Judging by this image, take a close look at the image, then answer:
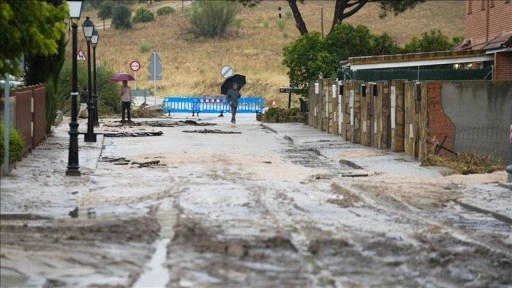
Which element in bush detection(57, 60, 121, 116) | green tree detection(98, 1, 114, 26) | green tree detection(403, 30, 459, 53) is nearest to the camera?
green tree detection(403, 30, 459, 53)

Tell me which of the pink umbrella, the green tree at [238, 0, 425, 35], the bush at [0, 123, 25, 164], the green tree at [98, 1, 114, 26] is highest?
the green tree at [98, 1, 114, 26]

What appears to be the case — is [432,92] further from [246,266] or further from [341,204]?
[246,266]

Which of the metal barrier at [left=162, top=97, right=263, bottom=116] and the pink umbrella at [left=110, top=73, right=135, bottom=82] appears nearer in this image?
the pink umbrella at [left=110, top=73, right=135, bottom=82]

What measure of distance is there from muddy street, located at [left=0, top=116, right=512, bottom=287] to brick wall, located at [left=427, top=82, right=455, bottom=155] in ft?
3.51

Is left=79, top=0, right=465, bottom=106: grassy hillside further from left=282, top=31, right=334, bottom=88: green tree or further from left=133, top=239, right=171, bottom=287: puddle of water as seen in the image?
left=133, top=239, right=171, bottom=287: puddle of water

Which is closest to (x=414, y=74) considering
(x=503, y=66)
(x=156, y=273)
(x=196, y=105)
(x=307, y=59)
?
(x=503, y=66)

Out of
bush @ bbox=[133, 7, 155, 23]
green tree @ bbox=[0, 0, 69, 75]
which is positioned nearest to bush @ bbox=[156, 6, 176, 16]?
bush @ bbox=[133, 7, 155, 23]

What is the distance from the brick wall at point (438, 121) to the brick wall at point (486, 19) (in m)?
14.6

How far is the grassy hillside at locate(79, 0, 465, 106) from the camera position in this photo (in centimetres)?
8744

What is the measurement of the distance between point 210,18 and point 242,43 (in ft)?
16.0

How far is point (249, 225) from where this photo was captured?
Result: 14.1m

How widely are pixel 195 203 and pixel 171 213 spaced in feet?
4.53

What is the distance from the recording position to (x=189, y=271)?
1066cm

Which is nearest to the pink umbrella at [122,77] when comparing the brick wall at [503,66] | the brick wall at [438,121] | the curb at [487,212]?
the brick wall at [503,66]
